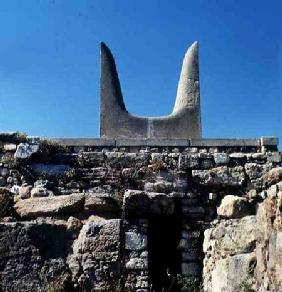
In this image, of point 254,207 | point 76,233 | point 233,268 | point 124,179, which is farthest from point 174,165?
point 233,268

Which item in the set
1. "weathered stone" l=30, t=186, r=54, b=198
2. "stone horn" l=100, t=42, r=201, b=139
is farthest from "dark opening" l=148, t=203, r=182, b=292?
"stone horn" l=100, t=42, r=201, b=139

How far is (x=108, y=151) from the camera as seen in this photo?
25.6 ft

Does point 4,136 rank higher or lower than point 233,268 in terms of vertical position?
higher

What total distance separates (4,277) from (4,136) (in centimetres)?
282

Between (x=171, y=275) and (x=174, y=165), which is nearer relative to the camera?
(x=171, y=275)

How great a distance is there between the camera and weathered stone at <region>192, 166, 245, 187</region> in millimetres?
7355

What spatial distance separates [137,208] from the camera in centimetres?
643

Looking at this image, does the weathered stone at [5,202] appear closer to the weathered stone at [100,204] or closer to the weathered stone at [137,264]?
the weathered stone at [100,204]

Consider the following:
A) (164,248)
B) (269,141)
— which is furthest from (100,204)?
(269,141)

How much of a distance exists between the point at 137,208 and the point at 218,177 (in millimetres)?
1490

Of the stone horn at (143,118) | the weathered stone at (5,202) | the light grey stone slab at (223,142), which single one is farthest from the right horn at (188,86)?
the weathered stone at (5,202)

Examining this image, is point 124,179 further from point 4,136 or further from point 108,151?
point 4,136

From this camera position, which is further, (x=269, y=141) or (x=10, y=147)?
(x=269, y=141)

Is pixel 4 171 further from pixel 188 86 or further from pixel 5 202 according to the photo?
pixel 188 86
